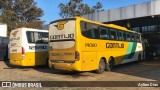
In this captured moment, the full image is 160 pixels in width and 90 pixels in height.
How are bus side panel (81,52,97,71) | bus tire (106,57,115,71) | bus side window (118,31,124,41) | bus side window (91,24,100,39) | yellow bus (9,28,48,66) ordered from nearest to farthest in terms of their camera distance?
bus side panel (81,52,97,71)
bus side window (91,24,100,39)
bus tire (106,57,115,71)
yellow bus (9,28,48,66)
bus side window (118,31,124,41)

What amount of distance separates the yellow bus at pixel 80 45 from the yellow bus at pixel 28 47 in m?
2.64

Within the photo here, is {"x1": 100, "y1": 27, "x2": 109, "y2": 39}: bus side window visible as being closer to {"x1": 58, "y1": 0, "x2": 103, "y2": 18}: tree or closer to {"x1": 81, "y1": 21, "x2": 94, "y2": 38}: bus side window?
{"x1": 81, "y1": 21, "x2": 94, "y2": 38}: bus side window

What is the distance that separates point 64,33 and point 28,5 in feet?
177

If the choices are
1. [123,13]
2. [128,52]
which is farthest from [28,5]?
[128,52]

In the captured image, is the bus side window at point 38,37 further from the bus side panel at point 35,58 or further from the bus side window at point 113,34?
the bus side window at point 113,34

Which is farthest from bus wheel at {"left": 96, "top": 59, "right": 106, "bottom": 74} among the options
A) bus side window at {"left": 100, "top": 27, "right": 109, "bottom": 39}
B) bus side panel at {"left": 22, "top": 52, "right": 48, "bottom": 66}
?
bus side panel at {"left": 22, "top": 52, "right": 48, "bottom": 66}

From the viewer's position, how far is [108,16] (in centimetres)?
2745

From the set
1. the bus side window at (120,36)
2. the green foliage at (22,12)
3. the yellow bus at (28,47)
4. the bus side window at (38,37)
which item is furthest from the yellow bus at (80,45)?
the green foliage at (22,12)

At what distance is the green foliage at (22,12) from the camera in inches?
2381

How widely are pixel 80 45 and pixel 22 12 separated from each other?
53.7 m

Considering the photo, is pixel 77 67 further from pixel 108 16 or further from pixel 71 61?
pixel 108 16

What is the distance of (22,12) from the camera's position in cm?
6581

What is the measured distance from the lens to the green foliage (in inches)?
2381

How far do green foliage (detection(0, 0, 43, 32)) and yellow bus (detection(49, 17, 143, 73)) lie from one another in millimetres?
45282
